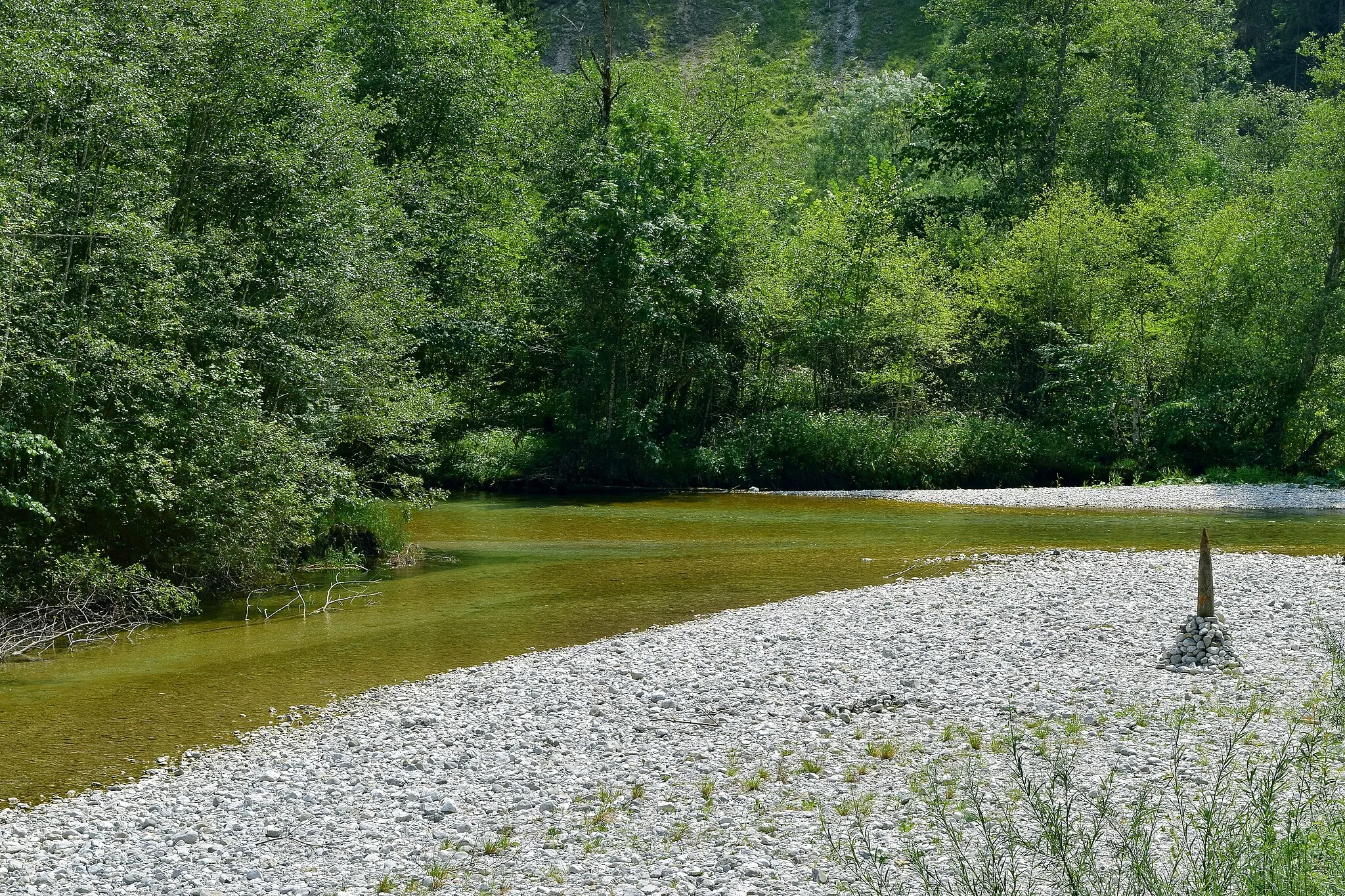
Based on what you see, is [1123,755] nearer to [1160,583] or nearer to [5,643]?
[1160,583]

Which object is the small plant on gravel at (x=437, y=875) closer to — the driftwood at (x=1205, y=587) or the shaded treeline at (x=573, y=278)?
the driftwood at (x=1205, y=587)

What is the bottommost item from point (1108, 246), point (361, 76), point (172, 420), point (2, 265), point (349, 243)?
point (172, 420)

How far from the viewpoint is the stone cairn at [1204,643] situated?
10.7 meters

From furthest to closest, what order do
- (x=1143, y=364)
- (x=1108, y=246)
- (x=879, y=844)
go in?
(x=1108, y=246), (x=1143, y=364), (x=879, y=844)

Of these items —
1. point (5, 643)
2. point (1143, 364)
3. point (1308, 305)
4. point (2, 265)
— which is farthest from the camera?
point (1143, 364)

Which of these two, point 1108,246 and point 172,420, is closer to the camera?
point 172,420

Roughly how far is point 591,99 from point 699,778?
35.8 meters

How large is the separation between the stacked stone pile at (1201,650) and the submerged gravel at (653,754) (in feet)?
0.70

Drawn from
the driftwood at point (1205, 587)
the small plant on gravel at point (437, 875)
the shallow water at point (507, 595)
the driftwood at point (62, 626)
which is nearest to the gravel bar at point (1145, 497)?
the shallow water at point (507, 595)

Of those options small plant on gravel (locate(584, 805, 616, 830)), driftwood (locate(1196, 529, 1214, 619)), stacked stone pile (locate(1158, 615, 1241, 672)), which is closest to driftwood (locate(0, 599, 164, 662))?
small plant on gravel (locate(584, 805, 616, 830))

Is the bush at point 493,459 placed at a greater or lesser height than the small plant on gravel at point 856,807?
greater

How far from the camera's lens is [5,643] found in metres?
13.4

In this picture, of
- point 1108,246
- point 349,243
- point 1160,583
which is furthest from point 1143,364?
point 349,243

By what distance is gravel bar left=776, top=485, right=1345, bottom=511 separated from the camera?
27.3m
